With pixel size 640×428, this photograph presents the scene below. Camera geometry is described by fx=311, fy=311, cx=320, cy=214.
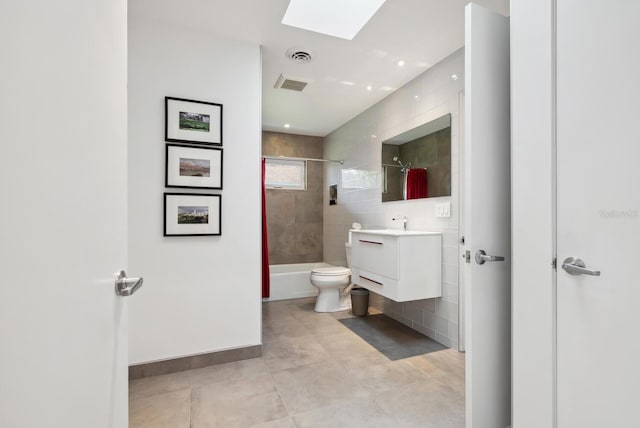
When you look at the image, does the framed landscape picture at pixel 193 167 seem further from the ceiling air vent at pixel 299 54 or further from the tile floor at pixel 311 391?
the tile floor at pixel 311 391

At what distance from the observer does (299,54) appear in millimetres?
2678

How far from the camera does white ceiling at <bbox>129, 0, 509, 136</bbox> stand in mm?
2086

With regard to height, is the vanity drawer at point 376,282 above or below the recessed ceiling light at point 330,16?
below

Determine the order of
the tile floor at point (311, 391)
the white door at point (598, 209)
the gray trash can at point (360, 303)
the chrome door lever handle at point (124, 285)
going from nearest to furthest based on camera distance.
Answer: the chrome door lever handle at point (124, 285) < the white door at point (598, 209) < the tile floor at point (311, 391) < the gray trash can at point (360, 303)

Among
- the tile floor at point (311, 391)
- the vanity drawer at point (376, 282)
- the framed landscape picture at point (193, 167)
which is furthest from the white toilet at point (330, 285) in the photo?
the framed landscape picture at point (193, 167)

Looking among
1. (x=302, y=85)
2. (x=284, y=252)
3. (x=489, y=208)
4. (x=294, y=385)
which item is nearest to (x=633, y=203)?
(x=489, y=208)

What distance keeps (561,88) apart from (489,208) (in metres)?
0.55

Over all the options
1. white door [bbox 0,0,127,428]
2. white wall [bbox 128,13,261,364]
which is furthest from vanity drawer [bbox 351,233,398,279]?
white door [bbox 0,0,127,428]

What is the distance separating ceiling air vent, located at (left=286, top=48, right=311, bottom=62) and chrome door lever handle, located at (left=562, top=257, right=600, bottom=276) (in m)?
2.36

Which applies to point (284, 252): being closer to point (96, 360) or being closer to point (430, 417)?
point (430, 417)

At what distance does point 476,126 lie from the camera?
1427 mm

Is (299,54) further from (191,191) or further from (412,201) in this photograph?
(412,201)

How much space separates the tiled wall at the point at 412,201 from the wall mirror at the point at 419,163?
0.06 meters

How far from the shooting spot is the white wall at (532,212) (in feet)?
3.89
